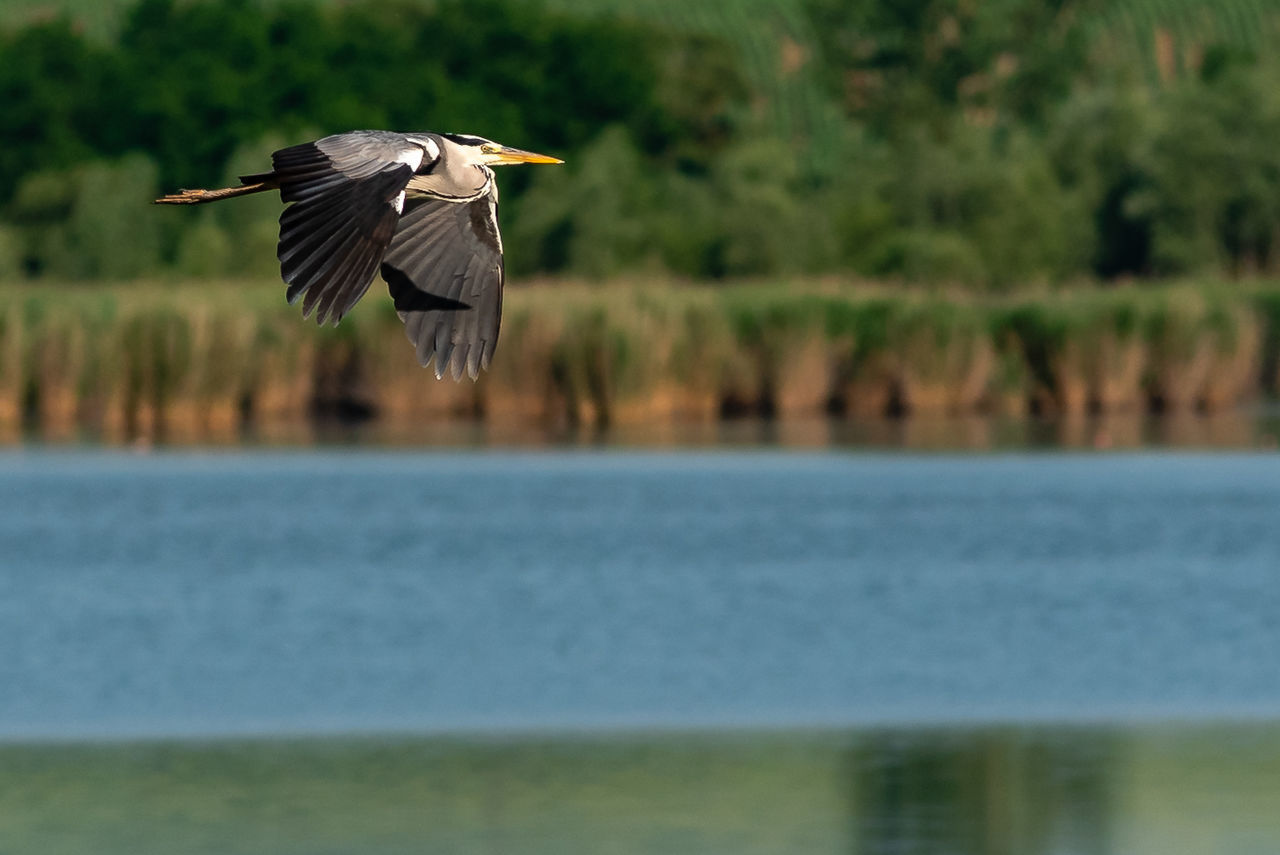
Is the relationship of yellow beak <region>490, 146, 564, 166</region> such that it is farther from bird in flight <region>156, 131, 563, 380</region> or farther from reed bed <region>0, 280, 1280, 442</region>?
reed bed <region>0, 280, 1280, 442</region>

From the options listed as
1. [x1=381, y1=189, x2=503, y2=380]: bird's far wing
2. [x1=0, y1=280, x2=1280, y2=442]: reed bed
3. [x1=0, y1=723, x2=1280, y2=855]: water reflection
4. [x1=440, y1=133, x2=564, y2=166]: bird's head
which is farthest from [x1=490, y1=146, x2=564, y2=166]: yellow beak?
[x1=0, y1=280, x2=1280, y2=442]: reed bed

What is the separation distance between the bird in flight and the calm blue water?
1072 cm

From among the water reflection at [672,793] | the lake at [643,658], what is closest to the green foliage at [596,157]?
the lake at [643,658]

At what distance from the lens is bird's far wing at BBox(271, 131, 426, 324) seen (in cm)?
545

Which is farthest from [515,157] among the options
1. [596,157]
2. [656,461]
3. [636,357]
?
[596,157]

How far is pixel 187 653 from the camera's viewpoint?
20.0 m

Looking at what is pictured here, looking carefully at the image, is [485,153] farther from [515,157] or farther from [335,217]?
[335,217]

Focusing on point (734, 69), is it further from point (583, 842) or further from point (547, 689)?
point (583, 842)

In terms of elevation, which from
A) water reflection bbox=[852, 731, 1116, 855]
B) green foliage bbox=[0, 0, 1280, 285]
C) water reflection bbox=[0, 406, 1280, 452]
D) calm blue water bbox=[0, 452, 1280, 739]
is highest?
green foliage bbox=[0, 0, 1280, 285]

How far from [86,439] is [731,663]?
17.3 metres

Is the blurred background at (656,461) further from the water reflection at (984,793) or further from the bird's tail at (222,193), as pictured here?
the bird's tail at (222,193)

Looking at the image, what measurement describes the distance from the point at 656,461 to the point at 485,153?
2615cm

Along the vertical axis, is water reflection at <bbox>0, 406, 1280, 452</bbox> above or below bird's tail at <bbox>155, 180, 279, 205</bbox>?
below

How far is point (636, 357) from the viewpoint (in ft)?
111
